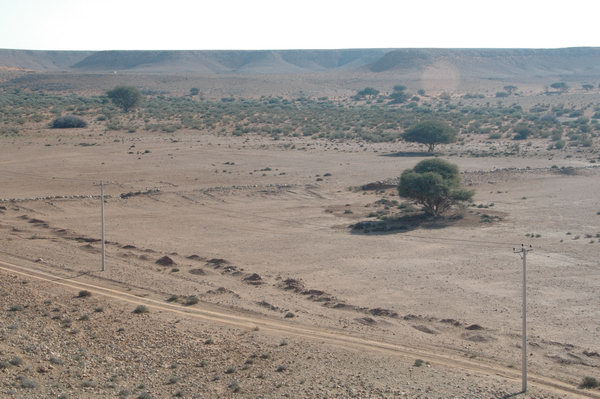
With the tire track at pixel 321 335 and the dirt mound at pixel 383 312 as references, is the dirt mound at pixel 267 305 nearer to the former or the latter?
the tire track at pixel 321 335

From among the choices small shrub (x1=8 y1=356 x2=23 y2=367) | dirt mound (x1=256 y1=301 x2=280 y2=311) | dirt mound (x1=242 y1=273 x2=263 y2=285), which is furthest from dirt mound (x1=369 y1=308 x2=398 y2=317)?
small shrub (x1=8 y1=356 x2=23 y2=367)

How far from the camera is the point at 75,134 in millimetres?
93375

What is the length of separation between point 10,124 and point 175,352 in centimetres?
8096

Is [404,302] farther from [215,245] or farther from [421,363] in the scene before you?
[215,245]

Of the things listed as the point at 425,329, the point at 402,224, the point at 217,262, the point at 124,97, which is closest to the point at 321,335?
the point at 425,329

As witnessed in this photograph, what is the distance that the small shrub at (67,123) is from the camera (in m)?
99.4

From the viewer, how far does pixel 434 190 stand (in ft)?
163

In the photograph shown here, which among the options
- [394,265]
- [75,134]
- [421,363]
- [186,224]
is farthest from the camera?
[75,134]

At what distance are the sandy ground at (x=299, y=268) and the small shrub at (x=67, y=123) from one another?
2547 cm

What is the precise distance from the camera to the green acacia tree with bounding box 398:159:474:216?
49.9 m

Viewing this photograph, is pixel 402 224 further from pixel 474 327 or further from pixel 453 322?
pixel 474 327

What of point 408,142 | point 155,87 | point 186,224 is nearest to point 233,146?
point 408,142

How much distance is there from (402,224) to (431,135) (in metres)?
35.0

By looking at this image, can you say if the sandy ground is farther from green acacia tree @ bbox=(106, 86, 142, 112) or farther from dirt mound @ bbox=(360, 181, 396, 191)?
green acacia tree @ bbox=(106, 86, 142, 112)
